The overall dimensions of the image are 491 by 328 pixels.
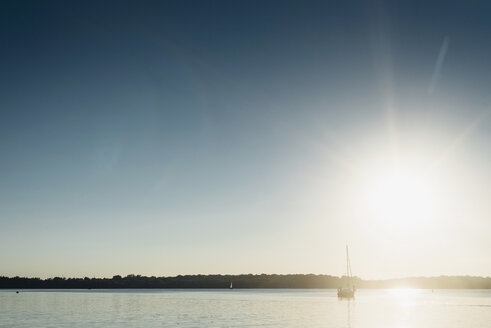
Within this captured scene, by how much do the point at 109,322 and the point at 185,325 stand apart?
14.0m

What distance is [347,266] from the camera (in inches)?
7205

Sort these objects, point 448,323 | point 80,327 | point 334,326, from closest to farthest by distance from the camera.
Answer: point 80,327 → point 334,326 → point 448,323

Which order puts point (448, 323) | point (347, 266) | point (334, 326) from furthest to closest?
point (347, 266) → point (448, 323) → point (334, 326)

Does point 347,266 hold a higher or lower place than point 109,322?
higher

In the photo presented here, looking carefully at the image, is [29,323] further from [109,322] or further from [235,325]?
[235,325]

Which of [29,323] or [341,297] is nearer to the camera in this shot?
[29,323]

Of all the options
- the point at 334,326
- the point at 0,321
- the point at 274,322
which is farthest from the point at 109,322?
the point at 334,326

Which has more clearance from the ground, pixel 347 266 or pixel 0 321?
pixel 347 266

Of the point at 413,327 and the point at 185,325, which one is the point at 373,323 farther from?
the point at 185,325

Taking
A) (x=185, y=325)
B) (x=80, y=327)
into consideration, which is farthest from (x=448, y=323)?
(x=80, y=327)

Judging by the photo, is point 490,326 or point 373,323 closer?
point 490,326

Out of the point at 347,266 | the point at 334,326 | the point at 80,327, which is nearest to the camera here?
the point at 80,327

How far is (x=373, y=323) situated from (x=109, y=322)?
4346 centimetres

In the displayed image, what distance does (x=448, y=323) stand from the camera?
80438mm
